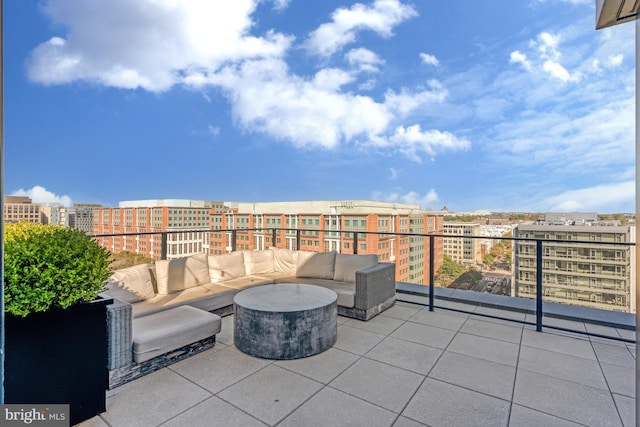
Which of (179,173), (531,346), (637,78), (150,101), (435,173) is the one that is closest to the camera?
(637,78)

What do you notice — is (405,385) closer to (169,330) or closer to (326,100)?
(169,330)

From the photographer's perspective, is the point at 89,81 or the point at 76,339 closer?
the point at 76,339

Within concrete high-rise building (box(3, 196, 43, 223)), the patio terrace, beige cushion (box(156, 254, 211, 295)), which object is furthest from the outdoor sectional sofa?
concrete high-rise building (box(3, 196, 43, 223))

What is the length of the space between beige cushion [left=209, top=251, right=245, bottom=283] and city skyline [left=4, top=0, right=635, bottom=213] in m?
6.98

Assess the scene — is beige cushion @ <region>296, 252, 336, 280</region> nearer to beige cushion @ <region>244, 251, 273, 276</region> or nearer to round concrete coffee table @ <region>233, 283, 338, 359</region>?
beige cushion @ <region>244, 251, 273, 276</region>

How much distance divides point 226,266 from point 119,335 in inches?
85.5

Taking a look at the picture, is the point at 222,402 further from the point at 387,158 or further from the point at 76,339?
the point at 387,158

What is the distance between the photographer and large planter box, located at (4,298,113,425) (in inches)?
64.4

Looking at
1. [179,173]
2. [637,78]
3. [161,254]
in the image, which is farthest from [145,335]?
[179,173]

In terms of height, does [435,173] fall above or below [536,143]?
below

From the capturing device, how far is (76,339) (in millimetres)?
1851

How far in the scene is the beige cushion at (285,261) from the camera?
4854 mm

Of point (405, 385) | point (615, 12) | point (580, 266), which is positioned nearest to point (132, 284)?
point (405, 385)

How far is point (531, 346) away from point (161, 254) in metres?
4.50
